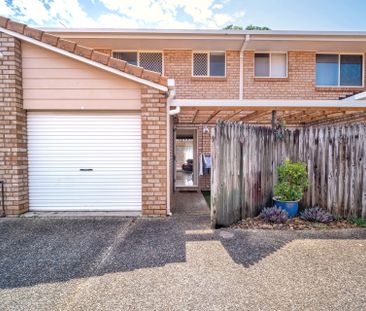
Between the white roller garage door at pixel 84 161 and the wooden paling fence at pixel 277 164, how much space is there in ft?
7.26

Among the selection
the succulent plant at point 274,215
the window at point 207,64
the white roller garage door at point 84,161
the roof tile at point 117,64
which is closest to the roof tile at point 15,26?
Result: the white roller garage door at point 84,161

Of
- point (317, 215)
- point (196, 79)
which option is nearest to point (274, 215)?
point (317, 215)

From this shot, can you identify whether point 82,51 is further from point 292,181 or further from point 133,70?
point 292,181

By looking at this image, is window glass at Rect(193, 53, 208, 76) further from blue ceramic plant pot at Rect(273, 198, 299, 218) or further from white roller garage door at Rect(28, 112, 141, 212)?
blue ceramic plant pot at Rect(273, 198, 299, 218)

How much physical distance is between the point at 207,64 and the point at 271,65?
101 inches

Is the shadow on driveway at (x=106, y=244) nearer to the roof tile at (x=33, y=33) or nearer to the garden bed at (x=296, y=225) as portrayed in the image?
the garden bed at (x=296, y=225)

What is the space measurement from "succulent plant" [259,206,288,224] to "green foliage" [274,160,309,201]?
36 cm

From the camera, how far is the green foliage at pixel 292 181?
4.88 meters

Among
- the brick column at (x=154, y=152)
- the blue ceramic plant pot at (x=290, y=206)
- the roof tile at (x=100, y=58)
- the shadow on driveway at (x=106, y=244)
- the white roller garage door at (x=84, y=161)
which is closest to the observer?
the shadow on driveway at (x=106, y=244)

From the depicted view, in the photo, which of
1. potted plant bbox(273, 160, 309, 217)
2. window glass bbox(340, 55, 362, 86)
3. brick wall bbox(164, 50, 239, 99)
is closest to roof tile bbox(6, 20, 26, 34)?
brick wall bbox(164, 50, 239, 99)

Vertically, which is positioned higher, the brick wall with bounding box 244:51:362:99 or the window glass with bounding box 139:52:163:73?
the window glass with bounding box 139:52:163:73

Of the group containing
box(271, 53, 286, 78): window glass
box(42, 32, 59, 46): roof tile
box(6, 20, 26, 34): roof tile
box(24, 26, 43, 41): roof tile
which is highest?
box(271, 53, 286, 78): window glass

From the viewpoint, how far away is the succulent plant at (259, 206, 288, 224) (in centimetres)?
479

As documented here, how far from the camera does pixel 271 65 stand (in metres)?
8.98
